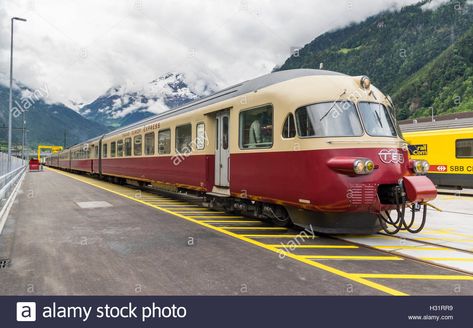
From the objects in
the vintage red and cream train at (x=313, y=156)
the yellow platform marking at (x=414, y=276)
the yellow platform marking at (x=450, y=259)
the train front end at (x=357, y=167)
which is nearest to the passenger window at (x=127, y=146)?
the vintage red and cream train at (x=313, y=156)

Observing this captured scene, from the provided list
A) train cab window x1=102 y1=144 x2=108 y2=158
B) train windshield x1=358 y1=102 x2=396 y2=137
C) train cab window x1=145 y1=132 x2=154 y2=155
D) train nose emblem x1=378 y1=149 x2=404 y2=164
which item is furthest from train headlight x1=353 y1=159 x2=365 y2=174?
train cab window x1=102 y1=144 x2=108 y2=158

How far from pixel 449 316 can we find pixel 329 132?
3.86 meters

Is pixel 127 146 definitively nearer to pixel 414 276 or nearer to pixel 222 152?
pixel 222 152

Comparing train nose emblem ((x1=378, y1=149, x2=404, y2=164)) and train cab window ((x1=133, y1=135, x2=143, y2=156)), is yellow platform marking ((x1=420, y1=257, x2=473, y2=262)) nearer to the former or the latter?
train nose emblem ((x1=378, y1=149, x2=404, y2=164))

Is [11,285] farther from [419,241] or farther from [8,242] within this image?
[419,241]

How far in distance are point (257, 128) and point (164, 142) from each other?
6604 mm

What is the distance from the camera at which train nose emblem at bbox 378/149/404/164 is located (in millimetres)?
7168

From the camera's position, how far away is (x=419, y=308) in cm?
428

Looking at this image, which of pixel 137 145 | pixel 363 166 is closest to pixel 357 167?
pixel 363 166

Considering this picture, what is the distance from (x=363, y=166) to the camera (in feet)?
22.3

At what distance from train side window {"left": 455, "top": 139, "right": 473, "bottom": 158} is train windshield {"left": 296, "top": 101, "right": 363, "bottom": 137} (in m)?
13.5

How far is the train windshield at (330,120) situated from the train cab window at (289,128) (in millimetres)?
206

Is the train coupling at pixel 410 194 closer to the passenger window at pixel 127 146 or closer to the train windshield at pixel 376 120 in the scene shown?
the train windshield at pixel 376 120

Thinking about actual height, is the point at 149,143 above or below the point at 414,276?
above
